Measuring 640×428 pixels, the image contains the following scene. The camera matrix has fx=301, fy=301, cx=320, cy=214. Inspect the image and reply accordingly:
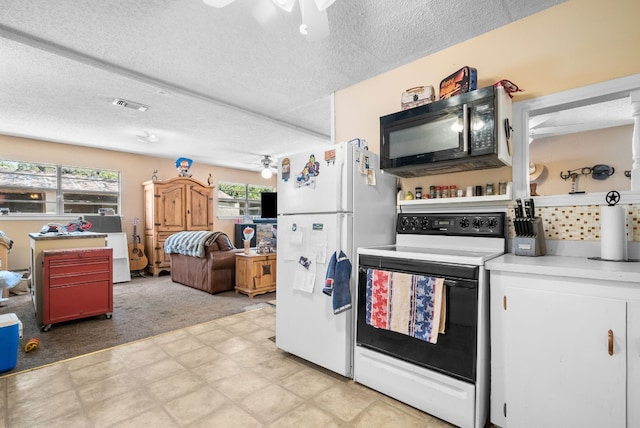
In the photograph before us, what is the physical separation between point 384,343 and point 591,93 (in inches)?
77.9

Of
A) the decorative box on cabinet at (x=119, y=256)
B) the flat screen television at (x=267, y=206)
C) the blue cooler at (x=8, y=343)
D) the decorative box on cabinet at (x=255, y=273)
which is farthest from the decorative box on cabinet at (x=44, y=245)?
the flat screen television at (x=267, y=206)

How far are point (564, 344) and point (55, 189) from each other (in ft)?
24.4

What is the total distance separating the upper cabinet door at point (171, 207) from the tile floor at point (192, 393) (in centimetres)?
403

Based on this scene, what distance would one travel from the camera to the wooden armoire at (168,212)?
614 centimetres

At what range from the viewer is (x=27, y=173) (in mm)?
5320

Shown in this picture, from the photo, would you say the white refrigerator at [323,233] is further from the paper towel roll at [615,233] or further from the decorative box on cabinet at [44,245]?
the decorative box on cabinet at [44,245]

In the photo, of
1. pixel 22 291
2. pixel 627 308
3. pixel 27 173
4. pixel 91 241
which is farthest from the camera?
pixel 27 173

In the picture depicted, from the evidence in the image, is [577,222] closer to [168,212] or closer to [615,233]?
[615,233]

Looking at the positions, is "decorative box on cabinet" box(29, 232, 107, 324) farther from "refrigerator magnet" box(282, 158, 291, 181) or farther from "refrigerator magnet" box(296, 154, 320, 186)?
"refrigerator magnet" box(296, 154, 320, 186)

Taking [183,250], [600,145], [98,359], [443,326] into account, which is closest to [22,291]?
[183,250]

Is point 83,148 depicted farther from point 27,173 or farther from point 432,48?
point 432,48

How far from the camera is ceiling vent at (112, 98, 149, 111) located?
11.6 ft

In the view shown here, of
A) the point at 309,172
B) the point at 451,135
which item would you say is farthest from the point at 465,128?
the point at 309,172

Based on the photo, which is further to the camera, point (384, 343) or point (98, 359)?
point (98, 359)
